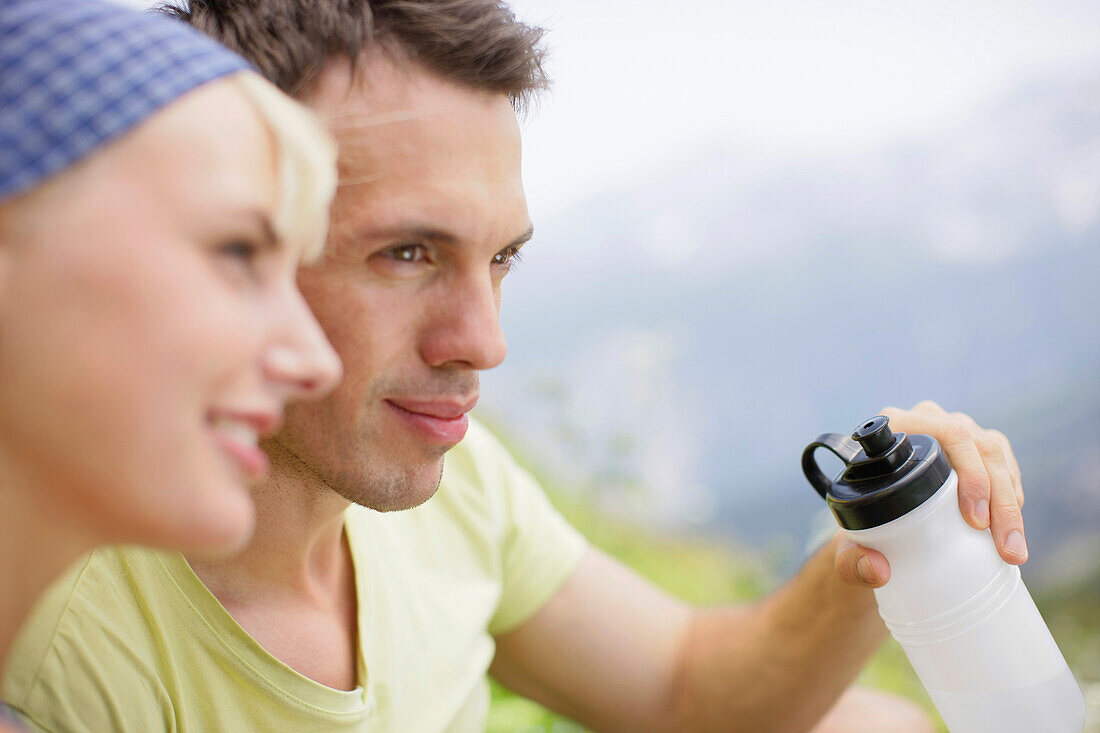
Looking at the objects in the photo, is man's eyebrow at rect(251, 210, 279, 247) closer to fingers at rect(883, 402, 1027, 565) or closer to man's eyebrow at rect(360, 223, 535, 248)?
man's eyebrow at rect(360, 223, 535, 248)

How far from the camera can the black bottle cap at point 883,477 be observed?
927 mm

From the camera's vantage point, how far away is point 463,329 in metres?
1.01

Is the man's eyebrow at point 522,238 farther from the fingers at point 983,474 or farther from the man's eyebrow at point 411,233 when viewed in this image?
the fingers at point 983,474

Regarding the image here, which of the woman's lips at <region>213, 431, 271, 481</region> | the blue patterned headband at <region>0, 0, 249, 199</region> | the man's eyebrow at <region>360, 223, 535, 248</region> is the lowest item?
the man's eyebrow at <region>360, 223, 535, 248</region>

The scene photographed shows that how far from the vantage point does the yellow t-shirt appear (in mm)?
923

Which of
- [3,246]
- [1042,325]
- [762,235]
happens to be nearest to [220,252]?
[3,246]

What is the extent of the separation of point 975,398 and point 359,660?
6.59 ft

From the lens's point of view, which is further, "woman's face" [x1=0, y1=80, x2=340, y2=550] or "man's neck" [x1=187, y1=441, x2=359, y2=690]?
"man's neck" [x1=187, y1=441, x2=359, y2=690]

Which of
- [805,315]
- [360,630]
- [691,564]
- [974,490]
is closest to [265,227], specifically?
[360,630]

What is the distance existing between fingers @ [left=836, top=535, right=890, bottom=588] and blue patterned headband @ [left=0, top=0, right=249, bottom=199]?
82 cm

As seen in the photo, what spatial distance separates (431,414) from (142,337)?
1.68 ft

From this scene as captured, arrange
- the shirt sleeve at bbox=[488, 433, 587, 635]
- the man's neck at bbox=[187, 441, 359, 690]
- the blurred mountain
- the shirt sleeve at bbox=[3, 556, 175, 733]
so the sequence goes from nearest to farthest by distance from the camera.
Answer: the shirt sleeve at bbox=[3, 556, 175, 733]
the man's neck at bbox=[187, 441, 359, 690]
the shirt sleeve at bbox=[488, 433, 587, 635]
the blurred mountain

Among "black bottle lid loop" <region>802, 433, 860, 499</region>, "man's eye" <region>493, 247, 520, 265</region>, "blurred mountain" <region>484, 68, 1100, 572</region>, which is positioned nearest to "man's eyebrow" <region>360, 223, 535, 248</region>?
"man's eye" <region>493, 247, 520, 265</region>

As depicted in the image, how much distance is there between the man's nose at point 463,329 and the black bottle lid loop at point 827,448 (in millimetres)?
395
